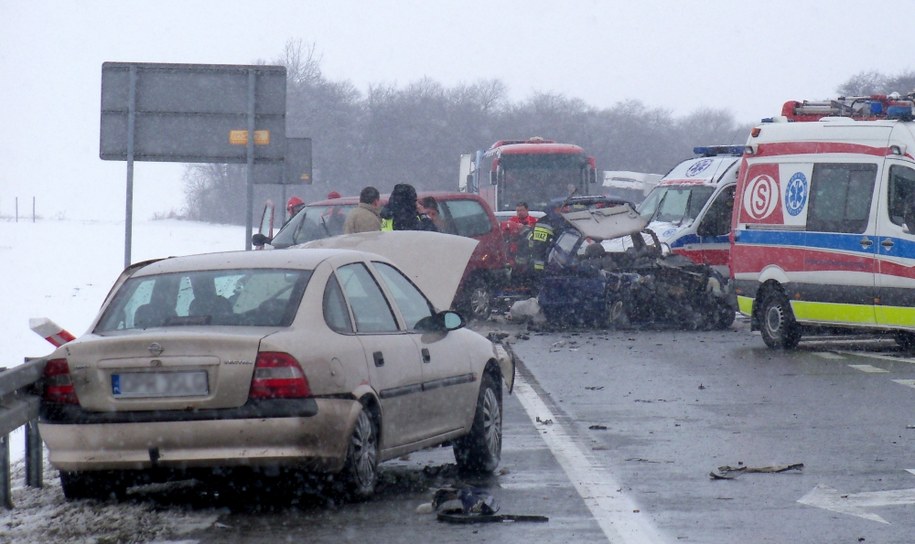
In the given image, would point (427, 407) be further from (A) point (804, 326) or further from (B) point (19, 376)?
(A) point (804, 326)

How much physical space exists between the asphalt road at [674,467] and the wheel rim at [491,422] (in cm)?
18

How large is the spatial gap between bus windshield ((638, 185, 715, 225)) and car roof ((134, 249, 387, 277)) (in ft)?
62.7

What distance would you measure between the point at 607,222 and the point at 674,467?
14.2m

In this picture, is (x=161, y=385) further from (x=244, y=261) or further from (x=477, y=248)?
(x=477, y=248)

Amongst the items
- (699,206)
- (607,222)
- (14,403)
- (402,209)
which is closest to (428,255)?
(402,209)

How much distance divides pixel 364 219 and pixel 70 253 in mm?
34216

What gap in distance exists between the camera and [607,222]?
23094 mm

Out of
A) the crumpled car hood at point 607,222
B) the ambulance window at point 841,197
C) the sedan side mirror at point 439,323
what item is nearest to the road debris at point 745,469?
the sedan side mirror at point 439,323

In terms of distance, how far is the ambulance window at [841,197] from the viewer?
17.4m

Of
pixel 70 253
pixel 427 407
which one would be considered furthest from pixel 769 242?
pixel 70 253

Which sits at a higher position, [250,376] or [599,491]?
[250,376]

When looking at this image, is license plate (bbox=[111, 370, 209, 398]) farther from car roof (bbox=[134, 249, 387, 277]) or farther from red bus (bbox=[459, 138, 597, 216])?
red bus (bbox=[459, 138, 597, 216])

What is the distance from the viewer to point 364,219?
625 inches

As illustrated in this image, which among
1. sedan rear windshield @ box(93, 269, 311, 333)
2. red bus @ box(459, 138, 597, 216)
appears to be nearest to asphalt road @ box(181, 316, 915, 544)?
sedan rear windshield @ box(93, 269, 311, 333)
